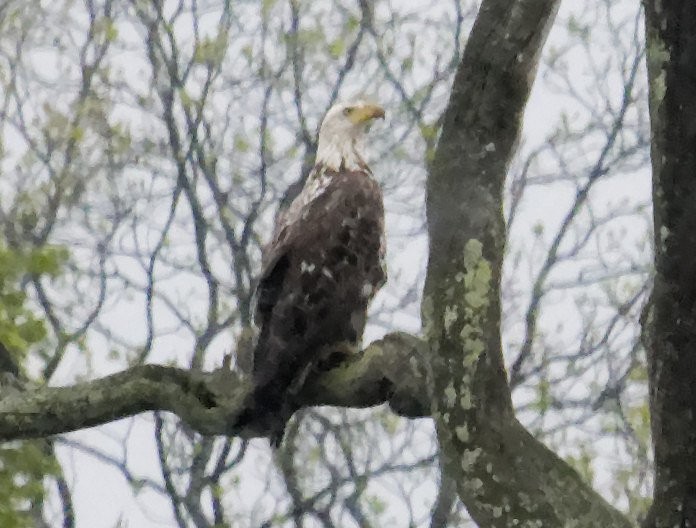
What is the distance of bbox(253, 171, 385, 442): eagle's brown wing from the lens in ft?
14.4

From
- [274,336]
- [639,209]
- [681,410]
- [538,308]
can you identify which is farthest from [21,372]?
[639,209]

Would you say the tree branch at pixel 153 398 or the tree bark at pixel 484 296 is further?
the tree branch at pixel 153 398

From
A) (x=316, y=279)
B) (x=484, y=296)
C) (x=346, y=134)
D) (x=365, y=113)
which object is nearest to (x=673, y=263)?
(x=484, y=296)

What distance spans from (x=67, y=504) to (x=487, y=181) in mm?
7084

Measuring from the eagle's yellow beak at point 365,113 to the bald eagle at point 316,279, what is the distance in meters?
0.41

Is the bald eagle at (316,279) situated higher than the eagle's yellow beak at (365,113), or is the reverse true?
the eagle's yellow beak at (365,113)

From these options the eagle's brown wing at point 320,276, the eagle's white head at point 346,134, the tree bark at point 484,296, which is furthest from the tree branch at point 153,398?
the eagle's white head at point 346,134

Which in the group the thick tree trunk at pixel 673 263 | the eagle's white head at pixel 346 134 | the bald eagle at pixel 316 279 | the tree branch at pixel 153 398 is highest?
the eagle's white head at pixel 346 134

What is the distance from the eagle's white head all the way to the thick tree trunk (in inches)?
126

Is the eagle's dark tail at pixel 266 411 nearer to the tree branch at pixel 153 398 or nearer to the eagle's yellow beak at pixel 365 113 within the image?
the tree branch at pixel 153 398

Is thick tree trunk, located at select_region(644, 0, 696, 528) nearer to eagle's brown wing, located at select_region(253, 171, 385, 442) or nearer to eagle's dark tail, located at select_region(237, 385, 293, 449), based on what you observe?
eagle's dark tail, located at select_region(237, 385, 293, 449)

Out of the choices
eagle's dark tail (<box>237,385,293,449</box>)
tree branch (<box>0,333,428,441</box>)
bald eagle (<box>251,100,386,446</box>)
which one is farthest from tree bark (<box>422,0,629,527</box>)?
bald eagle (<box>251,100,386,446</box>)

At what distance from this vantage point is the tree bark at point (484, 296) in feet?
8.38

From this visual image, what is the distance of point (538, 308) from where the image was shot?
8977 millimetres
